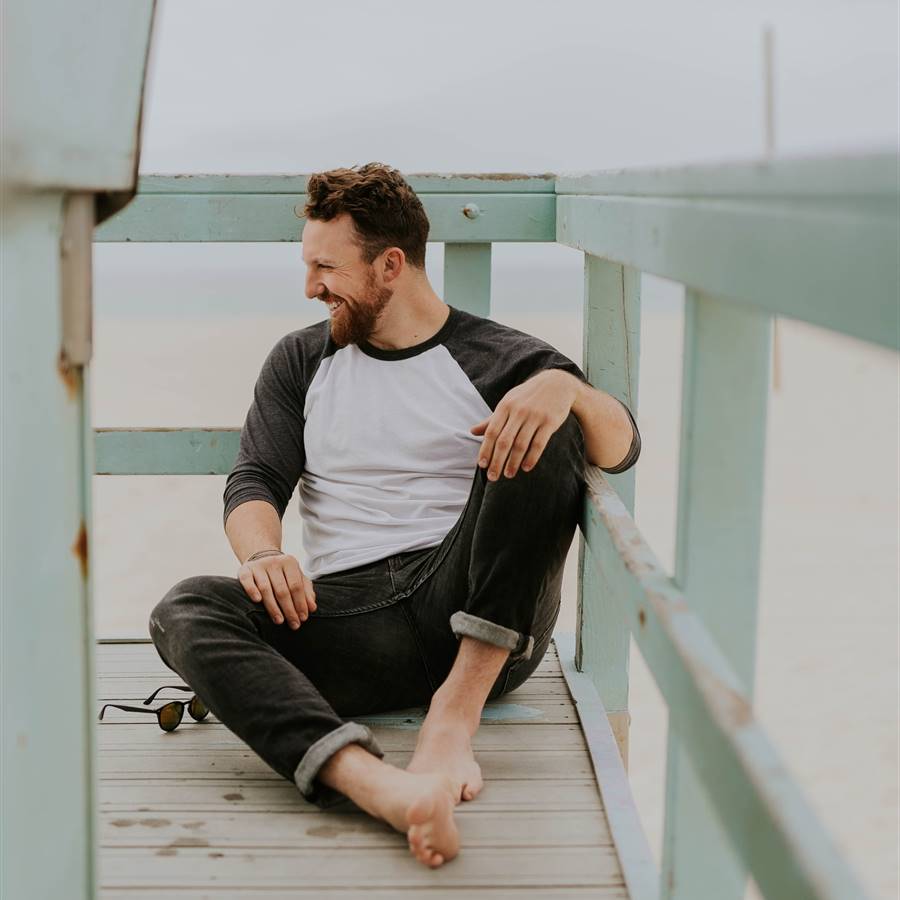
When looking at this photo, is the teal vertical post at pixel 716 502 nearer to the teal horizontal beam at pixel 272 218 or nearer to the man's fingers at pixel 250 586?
the man's fingers at pixel 250 586

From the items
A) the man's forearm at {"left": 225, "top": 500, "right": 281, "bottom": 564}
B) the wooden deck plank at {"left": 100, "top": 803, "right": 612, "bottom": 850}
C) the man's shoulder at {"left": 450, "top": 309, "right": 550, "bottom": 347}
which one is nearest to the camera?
the wooden deck plank at {"left": 100, "top": 803, "right": 612, "bottom": 850}

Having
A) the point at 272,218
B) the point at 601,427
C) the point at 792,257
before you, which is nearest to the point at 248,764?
the point at 601,427

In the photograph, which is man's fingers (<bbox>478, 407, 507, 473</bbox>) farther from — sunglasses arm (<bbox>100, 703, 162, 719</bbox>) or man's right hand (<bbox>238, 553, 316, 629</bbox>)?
sunglasses arm (<bbox>100, 703, 162, 719</bbox>)

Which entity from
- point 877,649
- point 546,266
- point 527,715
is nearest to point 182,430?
point 527,715

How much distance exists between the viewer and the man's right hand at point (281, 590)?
194 cm

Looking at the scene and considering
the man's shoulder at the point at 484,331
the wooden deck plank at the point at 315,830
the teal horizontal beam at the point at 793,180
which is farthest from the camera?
the man's shoulder at the point at 484,331

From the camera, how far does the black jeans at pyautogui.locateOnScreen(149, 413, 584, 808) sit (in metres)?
1.75

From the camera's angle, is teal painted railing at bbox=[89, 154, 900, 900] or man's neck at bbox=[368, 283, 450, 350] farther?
man's neck at bbox=[368, 283, 450, 350]

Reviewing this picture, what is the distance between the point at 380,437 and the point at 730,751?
1354 millimetres

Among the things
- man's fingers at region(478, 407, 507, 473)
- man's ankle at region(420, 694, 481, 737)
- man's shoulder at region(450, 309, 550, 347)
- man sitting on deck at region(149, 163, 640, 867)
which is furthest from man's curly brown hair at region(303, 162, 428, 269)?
man's ankle at region(420, 694, 481, 737)

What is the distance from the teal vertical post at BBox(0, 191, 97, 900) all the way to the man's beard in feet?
4.05

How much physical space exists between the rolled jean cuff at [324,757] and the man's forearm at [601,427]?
1.88 ft

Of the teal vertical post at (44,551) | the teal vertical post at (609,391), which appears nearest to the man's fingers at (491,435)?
the teal vertical post at (609,391)

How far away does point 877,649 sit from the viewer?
7.14 metres
